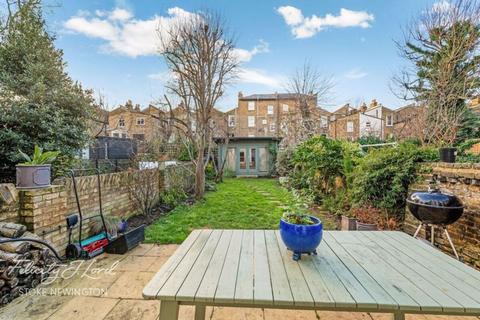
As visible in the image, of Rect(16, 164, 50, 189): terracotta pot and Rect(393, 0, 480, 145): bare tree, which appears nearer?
Rect(16, 164, 50, 189): terracotta pot

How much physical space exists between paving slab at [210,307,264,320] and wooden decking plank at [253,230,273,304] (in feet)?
2.02

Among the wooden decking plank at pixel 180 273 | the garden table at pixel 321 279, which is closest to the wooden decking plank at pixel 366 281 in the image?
the garden table at pixel 321 279

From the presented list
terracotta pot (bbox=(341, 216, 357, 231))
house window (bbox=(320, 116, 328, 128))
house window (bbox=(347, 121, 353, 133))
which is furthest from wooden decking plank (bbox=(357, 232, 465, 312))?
house window (bbox=(347, 121, 353, 133))

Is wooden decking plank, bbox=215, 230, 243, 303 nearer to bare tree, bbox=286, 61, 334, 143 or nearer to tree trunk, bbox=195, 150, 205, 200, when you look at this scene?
tree trunk, bbox=195, 150, 205, 200

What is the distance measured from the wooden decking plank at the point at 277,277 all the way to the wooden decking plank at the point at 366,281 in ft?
1.32

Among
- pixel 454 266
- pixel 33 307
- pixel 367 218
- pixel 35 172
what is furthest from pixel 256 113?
pixel 454 266

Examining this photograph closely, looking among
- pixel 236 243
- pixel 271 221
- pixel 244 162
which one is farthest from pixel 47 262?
pixel 244 162

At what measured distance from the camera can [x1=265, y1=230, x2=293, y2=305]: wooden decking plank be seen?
113 cm

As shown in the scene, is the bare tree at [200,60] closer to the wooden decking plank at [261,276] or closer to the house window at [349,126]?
the wooden decking plank at [261,276]

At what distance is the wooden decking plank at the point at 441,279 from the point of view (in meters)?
1.10

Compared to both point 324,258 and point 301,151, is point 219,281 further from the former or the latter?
point 301,151

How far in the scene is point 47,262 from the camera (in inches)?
99.9

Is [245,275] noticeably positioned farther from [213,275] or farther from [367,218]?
[367,218]

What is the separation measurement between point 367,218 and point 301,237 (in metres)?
2.83
